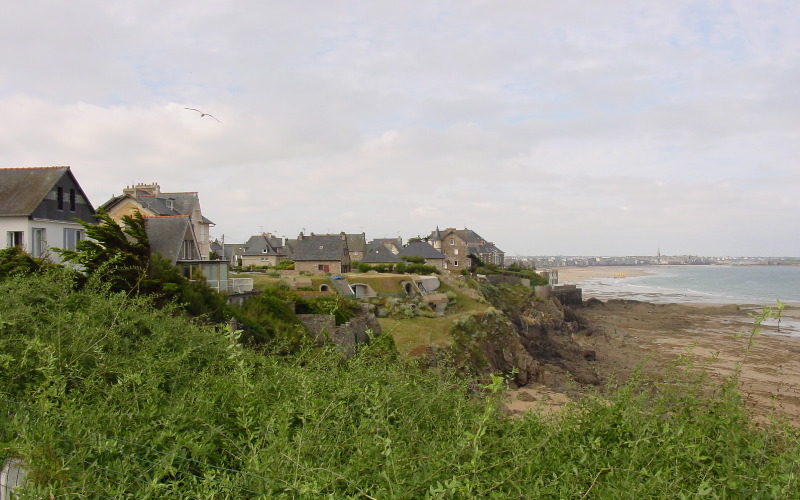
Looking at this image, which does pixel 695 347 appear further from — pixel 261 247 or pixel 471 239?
pixel 471 239

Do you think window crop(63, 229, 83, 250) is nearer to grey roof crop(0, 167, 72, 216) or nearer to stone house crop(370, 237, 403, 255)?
grey roof crop(0, 167, 72, 216)

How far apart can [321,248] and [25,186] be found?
28.7 metres

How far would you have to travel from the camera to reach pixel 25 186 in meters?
22.3

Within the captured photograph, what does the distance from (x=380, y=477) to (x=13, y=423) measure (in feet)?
10.7

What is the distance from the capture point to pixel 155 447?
4512 millimetres

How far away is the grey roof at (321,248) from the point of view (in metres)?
48.9

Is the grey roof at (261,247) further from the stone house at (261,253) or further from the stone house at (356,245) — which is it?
the stone house at (356,245)

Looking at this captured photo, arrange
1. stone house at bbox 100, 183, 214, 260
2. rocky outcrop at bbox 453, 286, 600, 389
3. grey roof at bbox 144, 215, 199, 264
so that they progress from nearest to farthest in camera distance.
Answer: grey roof at bbox 144, 215, 199, 264, rocky outcrop at bbox 453, 286, 600, 389, stone house at bbox 100, 183, 214, 260

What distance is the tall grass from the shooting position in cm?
396

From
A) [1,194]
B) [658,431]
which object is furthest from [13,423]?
[1,194]

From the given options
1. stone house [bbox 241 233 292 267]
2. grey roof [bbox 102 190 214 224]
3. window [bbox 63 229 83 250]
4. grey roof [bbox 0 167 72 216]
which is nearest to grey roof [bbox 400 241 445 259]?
stone house [bbox 241 233 292 267]

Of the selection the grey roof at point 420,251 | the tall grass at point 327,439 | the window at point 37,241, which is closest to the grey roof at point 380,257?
the grey roof at point 420,251

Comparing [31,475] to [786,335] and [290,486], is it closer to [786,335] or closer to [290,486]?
[290,486]

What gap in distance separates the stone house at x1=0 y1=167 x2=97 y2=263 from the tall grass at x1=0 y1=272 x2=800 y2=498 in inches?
697
